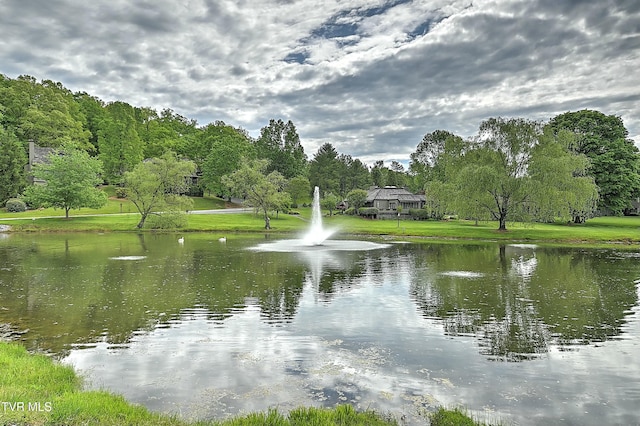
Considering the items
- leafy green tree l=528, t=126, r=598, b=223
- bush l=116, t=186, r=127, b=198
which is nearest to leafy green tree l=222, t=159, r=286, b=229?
bush l=116, t=186, r=127, b=198

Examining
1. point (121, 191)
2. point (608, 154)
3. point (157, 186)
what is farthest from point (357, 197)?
point (121, 191)

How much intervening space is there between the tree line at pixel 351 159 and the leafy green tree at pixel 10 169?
0.53 ft

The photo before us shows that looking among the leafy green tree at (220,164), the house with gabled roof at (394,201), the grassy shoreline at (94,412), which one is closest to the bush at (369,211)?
the house with gabled roof at (394,201)

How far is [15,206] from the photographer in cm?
6306

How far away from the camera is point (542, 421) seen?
7793 millimetres

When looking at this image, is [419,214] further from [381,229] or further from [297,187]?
[381,229]

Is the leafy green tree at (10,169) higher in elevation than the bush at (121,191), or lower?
higher

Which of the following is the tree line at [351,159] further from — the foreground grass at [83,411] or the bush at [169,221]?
the foreground grass at [83,411]

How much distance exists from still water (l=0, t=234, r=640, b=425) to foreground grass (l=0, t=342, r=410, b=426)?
2.59 feet

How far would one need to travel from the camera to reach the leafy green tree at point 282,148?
94.2 meters

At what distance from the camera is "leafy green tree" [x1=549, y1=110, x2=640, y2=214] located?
64688mm

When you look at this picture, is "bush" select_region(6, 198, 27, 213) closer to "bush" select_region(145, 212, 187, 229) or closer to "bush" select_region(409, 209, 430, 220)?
"bush" select_region(145, 212, 187, 229)

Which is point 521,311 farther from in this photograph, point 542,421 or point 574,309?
point 542,421

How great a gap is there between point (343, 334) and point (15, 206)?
68.6m
